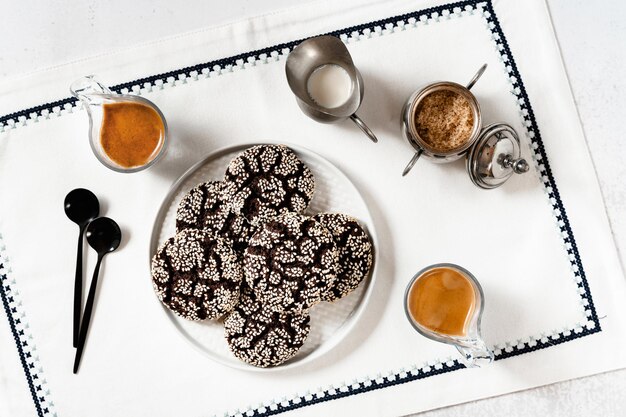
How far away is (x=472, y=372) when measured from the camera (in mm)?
1204

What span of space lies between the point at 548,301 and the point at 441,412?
329mm

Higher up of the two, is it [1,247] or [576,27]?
[576,27]

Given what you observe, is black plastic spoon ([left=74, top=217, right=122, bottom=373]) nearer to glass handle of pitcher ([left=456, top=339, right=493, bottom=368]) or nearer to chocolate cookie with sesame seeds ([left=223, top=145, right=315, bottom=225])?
chocolate cookie with sesame seeds ([left=223, top=145, right=315, bottom=225])

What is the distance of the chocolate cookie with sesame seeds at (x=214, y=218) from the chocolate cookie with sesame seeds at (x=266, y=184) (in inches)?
0.7

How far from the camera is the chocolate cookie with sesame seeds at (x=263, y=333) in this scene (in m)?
1.12

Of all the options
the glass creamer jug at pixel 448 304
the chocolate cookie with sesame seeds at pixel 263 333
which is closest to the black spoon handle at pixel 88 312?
the chocolate cookie with sesame seeds at pixel 263 333

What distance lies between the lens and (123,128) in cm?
114

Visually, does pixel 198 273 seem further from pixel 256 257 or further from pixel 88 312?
pixel 88 312

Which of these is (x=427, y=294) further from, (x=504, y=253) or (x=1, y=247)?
(x=1, y=247)

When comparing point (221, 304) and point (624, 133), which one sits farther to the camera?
point (624, 133)

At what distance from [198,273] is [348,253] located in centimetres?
30

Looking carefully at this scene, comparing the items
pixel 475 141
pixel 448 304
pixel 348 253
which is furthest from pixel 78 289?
pixel 475 141

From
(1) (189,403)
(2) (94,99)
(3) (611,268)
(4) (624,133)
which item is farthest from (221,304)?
(4) (624,133)

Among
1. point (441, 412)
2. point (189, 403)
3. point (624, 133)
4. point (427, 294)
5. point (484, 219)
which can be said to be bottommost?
point (441, 412)
